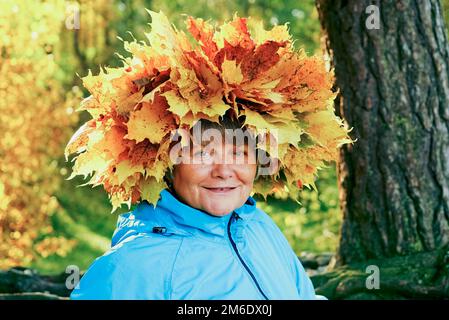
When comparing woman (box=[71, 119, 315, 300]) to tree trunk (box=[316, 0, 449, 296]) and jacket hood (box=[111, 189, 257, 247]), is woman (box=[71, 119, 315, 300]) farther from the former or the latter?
tree trunk (box=[316, 0, 449, 296])

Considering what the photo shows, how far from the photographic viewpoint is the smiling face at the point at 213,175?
2.77m

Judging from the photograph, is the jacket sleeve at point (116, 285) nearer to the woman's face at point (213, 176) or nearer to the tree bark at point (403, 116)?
the woman's face at point (213, 176)

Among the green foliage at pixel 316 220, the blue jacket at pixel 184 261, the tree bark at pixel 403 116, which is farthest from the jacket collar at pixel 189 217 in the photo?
the green foliage at pixel 316 220

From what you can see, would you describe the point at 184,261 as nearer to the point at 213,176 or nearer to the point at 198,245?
the point at 198,245

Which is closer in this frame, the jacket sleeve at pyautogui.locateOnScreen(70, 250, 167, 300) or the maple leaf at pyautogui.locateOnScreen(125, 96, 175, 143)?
the jacket sleeve at pyautogui.locateOnScreen(70, 250, 167, 300)

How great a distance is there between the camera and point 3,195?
7293mm

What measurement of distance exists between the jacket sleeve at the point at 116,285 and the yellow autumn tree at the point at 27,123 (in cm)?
455

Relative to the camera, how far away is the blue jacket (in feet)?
8.29

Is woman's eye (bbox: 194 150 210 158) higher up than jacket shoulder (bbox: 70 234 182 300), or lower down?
higher up

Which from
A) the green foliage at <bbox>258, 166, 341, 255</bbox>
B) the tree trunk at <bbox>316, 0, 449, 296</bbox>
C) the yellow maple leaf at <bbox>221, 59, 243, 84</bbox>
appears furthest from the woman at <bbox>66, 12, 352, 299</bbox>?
the green foliage at <bbox>258, 166, 341, 255</bbox>

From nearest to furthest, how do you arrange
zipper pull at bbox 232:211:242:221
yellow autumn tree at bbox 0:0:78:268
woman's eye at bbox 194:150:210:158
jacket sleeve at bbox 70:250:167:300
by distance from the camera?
jacket sleeve at bbox 70:250:167:300 → woman's eye at bbox 194:150:210:158 → zipper pull at bbox 232:211:242:221 → yellow autumn tree at bbox 0:0:78:268

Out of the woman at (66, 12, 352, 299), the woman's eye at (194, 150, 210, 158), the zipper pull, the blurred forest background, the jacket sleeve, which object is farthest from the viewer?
the blurred forest background

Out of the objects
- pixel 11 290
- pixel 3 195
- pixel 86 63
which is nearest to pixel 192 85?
pixel 11 290

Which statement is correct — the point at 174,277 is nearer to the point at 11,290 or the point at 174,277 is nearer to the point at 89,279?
the point at 89,279
